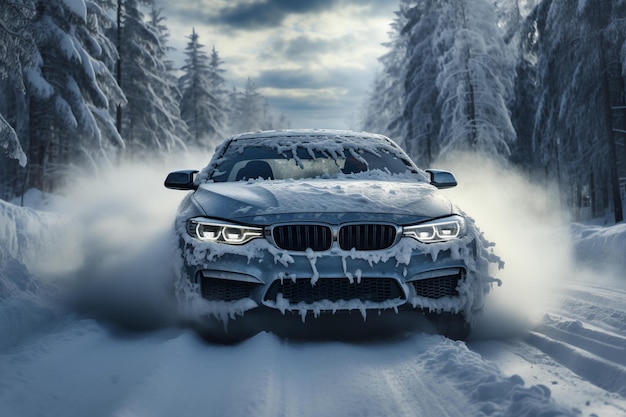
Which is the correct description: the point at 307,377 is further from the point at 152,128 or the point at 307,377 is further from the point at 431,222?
the point at 152,128

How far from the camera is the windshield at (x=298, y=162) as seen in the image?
5098 millimetres

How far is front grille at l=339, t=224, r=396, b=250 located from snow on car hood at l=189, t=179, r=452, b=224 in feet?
0.20

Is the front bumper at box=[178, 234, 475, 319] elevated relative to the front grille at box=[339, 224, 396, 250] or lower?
lower

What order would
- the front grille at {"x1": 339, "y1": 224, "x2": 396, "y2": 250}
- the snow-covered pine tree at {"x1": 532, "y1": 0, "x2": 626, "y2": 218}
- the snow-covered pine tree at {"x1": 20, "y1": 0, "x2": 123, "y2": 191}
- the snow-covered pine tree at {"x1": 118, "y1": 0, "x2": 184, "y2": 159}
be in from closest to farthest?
the front grille at {"x1": 339, "y1": 224, "x2": 396, "y2": 250}
the snow-covered pine tree at {"x1": 20, "y1": 0, "x2": 123, "y2": 191}
the snow-covered pine tree at {"x1": 532, "y1": 0, "x2": 626, "y2": 218}
the snow-covered pine tree at {"x1": 118, "y1": 0, "x2": 184, "y2": 159}

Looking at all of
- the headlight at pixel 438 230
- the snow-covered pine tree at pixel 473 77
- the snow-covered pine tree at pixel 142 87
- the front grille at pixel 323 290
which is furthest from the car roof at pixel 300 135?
the snow-covered pine tree at pixel 142 87

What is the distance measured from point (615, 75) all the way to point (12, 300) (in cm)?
2183

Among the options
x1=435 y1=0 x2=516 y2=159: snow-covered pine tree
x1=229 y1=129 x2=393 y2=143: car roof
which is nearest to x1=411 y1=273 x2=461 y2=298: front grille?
x1=229 y1=129 x2=393 y2=143: car roof

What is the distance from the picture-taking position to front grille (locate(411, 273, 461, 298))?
374 cm

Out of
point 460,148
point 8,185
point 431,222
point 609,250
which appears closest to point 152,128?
point 8,185

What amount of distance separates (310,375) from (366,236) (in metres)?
1.01

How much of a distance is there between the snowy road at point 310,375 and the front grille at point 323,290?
0.29 m

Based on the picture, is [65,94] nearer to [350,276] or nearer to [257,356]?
[350,276]

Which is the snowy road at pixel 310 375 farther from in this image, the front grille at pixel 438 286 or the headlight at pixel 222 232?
the headlight at pixel 222 232

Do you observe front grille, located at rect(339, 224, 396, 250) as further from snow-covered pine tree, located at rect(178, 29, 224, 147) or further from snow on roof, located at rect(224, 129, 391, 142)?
snow-covered pine tree, located at rect(178, 29, 224, 147)
